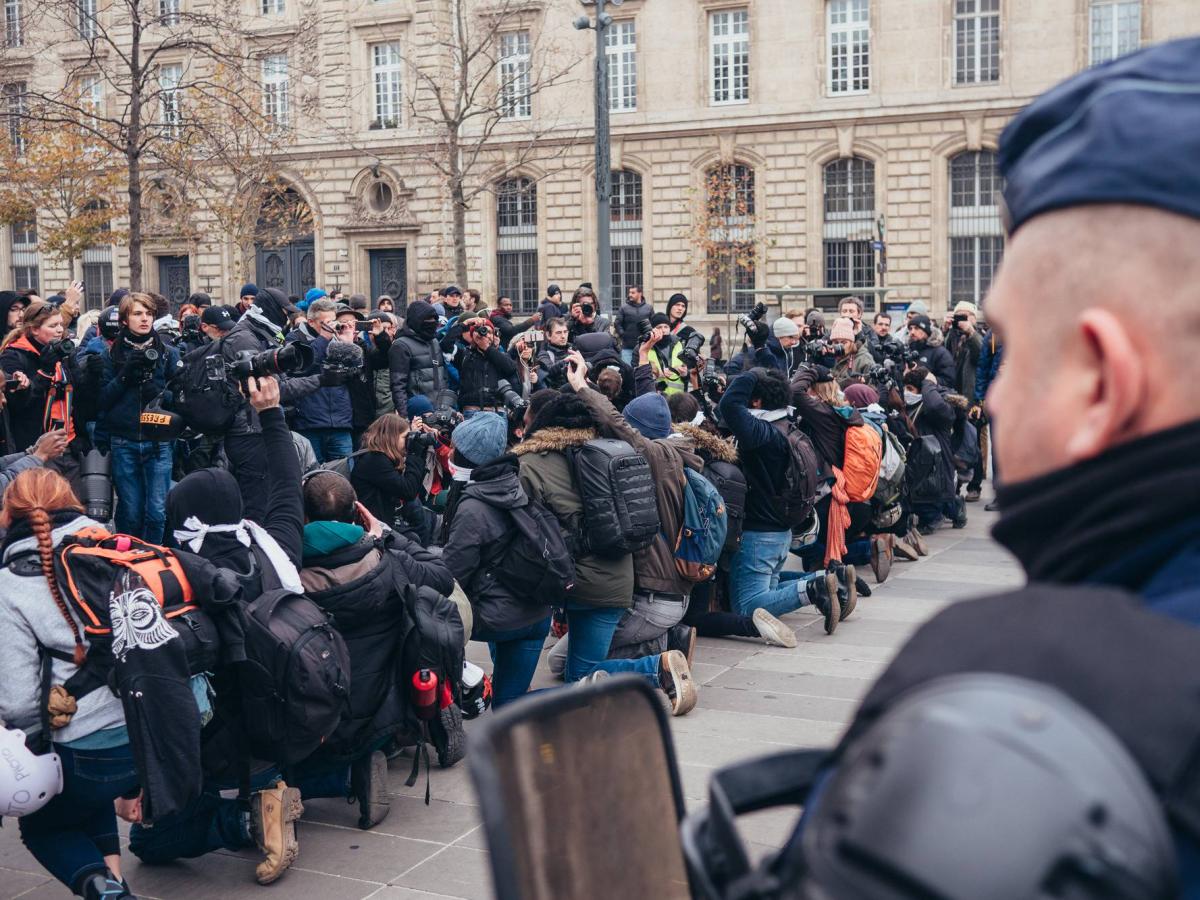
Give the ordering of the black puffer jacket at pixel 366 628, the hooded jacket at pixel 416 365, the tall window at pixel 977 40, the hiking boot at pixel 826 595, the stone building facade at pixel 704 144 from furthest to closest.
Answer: the stone building facade at pixel 704 144 → the tall window at pixel 977 40 → the hooded jacket at pixel 416 365 → the hiking boot at pixel 826 595 → the black puffer jacket at pixel 366 628

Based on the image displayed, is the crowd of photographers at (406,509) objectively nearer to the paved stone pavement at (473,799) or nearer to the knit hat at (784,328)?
the paved stone pavement at (473,799)

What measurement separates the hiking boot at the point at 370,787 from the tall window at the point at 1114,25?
94.6 feet

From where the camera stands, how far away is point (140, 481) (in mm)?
9930

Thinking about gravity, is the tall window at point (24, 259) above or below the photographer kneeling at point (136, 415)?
above

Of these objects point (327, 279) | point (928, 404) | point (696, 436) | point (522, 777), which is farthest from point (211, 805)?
point (327, 279)

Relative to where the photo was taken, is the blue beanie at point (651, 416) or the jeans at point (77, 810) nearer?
the jeans at point (77, 810)

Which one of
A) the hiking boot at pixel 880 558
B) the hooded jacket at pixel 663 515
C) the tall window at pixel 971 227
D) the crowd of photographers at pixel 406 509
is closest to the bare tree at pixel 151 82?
the crowd of photographers at pixel 406 509

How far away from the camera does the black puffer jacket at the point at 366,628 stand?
215 inches

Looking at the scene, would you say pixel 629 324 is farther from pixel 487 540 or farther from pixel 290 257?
pixel 290 257

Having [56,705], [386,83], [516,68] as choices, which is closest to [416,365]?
[56,705]

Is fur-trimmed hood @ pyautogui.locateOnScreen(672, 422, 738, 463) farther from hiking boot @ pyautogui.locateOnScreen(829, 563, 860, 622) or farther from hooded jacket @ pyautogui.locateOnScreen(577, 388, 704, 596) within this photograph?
hiking boot @ pyautogui.locateOnScreen(829, 563, 860, 622)

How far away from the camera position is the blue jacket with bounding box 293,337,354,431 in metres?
11.5

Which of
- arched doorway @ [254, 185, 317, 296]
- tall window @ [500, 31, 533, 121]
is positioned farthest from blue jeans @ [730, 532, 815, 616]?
arched doorway @ [254, 185, 317, 296]

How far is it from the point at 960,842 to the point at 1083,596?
22 cm
